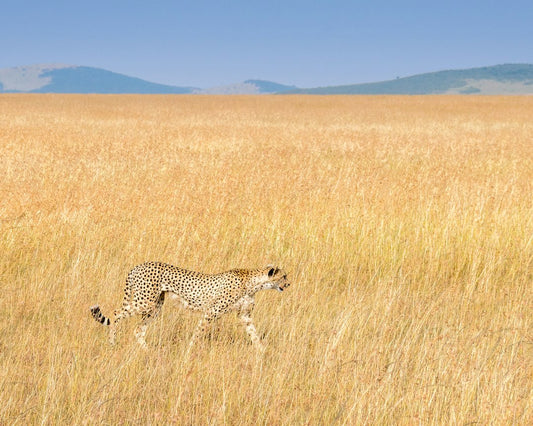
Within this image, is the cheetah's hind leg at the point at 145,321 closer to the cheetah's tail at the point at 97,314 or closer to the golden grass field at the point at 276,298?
the golden grass field at the point at 276,298

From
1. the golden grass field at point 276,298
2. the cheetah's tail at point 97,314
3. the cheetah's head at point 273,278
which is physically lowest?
the golden grass field at point 276,298

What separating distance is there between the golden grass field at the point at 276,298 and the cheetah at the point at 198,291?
20 centimetres

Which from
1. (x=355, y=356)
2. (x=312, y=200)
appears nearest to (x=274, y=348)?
(x=355, y=356)

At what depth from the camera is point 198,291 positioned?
11.4ft

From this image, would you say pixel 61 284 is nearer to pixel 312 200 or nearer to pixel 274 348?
pixel 274 348

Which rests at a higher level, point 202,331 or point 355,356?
point 202,331

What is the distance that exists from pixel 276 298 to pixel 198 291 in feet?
4.55

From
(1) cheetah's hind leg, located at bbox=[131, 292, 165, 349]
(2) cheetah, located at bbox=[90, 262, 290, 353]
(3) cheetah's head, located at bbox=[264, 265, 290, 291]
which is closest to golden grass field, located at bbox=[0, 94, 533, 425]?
(1) cheetah's hind leg, located at bbox=[131, 292, 165, 349]

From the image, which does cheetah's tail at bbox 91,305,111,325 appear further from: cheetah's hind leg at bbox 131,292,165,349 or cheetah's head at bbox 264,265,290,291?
cheetah's head at bbox 264,265,290,291

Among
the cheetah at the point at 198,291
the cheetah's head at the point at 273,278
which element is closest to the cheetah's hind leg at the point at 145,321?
the cheetah at the point at 198,291

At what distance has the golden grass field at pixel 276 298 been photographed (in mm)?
3096

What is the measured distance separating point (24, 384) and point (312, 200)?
5688 millimetres

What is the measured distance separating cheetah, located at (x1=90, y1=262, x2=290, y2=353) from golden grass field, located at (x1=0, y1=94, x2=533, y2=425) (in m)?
0.20

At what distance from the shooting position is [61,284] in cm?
516
